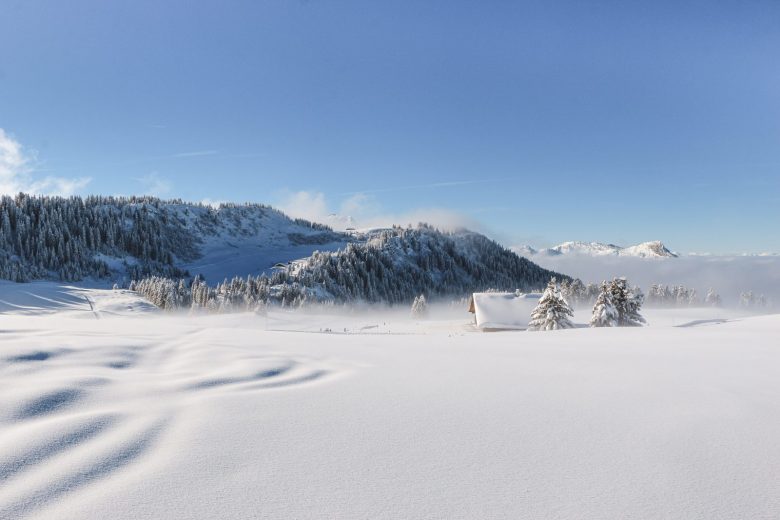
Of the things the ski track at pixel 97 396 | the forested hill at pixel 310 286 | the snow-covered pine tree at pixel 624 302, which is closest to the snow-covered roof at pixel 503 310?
the snow-covered pine tree at pixel 624 302

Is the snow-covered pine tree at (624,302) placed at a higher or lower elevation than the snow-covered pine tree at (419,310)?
higher

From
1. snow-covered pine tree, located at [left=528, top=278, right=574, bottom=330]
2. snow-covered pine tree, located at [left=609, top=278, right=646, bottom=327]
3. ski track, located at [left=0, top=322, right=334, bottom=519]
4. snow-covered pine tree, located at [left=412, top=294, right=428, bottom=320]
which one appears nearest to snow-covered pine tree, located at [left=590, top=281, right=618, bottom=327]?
snow-covered pine tree, located at [left=609, top=278, right=646, bottom=327]

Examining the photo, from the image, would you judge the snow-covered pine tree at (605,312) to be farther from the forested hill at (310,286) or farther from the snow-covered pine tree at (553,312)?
the forested hill at (310,286)

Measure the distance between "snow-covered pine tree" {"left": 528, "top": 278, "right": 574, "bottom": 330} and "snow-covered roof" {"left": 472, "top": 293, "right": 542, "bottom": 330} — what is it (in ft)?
26.3

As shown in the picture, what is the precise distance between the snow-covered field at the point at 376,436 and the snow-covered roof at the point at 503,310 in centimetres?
4104

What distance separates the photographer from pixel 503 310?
48500 mm

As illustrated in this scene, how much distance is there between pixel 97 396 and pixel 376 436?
2894 millimetres

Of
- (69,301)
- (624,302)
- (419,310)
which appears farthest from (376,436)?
(69,301)

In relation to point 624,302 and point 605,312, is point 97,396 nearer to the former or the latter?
point 605,312

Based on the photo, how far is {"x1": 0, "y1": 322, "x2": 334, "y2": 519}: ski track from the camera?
101 inches

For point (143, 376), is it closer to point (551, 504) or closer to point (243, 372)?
point (243, 372)

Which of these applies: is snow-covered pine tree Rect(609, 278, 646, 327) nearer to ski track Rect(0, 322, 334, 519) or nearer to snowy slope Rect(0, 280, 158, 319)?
ski track Rect(0, 322, 334, 519)

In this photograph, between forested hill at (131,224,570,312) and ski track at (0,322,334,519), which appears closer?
ski track at (0,322,334,519)

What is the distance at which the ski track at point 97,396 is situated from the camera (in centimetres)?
257
